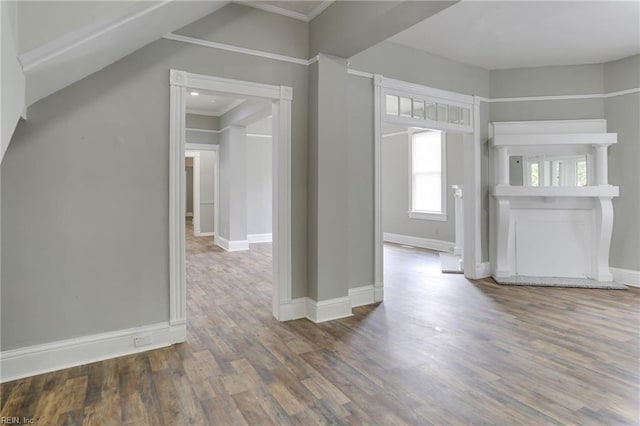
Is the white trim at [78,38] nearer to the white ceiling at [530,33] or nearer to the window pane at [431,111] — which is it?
the white ceiling at [530,33]

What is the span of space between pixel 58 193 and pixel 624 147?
21.0 ft

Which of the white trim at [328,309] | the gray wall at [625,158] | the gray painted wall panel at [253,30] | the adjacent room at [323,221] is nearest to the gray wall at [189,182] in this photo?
the adjacent room at [323,221]

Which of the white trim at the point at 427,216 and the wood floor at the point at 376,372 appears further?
the white trim at the point at 427,216

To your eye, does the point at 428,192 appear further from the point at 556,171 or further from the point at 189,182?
the point at 189,182

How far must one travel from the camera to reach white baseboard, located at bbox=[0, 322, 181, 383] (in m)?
2.32

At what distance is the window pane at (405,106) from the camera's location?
4.31 m

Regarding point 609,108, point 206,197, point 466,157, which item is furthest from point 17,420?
point 206,197

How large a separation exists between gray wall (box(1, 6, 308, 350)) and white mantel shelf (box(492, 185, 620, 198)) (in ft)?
13.2

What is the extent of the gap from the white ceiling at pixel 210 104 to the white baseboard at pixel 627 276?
6.47m

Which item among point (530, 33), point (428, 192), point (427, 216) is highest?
point (530, 33)

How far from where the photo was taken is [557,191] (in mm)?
4781

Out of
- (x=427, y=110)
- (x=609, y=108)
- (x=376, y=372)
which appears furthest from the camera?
(x=609, y=108)

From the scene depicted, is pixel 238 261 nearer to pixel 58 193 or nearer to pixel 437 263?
pixel 437 263

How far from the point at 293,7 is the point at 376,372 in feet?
10.4
